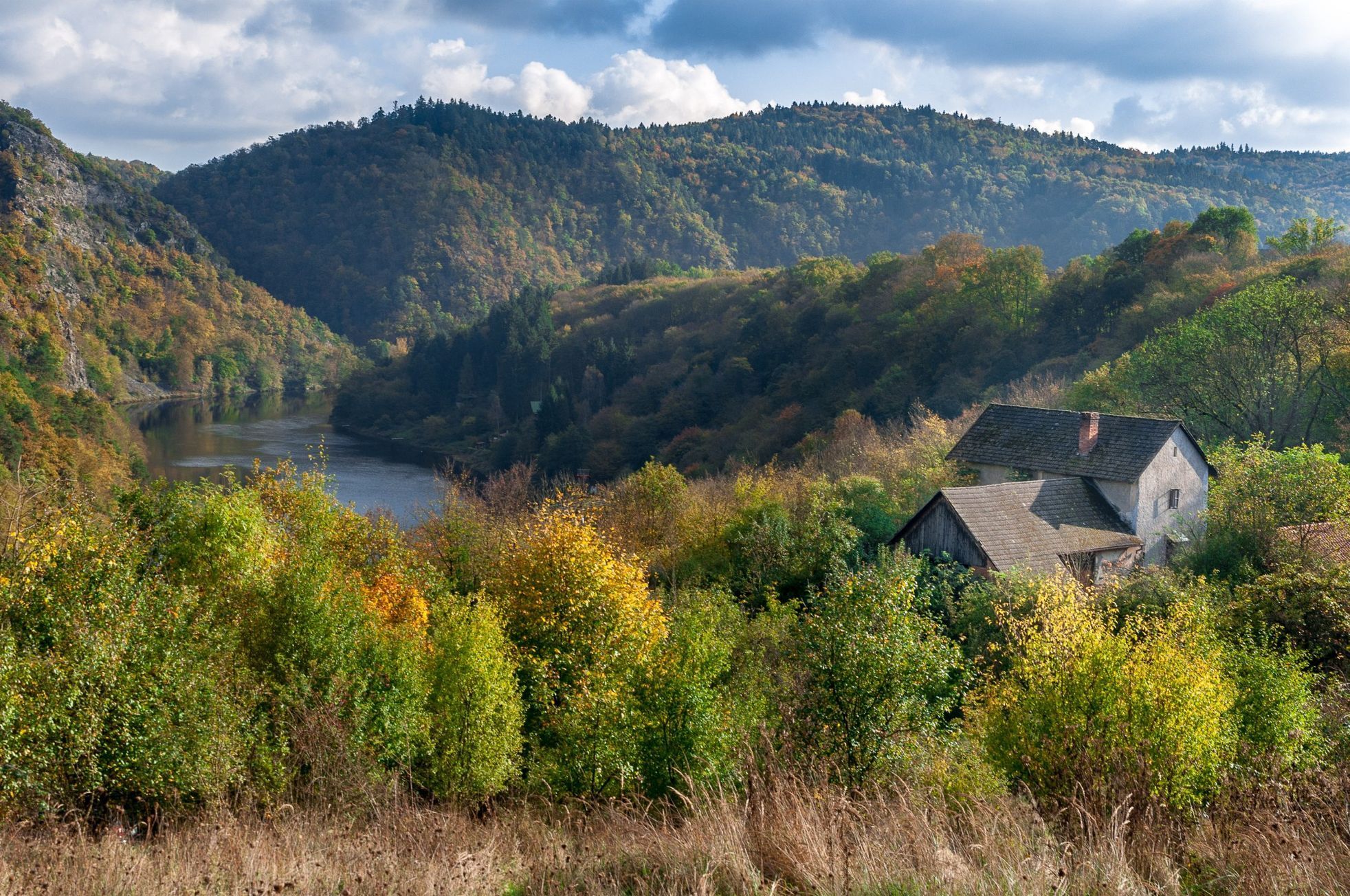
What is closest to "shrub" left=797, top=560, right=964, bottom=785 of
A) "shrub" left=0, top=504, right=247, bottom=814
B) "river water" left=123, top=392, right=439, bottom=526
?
"shrub" left=0, top=504, right=247, bottom=814

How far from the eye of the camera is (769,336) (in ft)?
307

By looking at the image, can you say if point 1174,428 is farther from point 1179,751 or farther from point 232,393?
point 232,393

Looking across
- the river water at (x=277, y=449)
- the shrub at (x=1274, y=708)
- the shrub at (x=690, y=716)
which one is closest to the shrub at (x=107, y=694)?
the shrub at (x=690, y=716)

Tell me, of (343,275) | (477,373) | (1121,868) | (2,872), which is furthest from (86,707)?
(343,275)

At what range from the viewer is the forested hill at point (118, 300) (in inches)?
4264

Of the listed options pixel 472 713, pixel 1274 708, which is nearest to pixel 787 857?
pixel 1274 708

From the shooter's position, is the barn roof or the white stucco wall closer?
the barn roof

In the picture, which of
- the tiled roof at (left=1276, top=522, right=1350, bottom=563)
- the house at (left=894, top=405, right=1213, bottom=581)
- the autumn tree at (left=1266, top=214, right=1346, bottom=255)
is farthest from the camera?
the autumn tree at (left=1266, top=214, right=1346, bottom=255)

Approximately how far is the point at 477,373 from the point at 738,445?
55.8m

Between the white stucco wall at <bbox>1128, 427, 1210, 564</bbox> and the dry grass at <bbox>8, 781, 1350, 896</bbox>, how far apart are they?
20456 mm

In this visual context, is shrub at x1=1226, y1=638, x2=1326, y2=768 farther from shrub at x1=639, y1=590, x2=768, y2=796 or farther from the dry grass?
shrub at x1=639, y1=590, x2=768, y2=796

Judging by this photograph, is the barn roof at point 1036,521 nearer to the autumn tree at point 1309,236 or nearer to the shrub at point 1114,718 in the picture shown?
the shrub at point 1114,718

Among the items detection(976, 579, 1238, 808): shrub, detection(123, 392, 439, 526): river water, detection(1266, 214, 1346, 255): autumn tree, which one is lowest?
detection(123, 392, 439, 526): river water

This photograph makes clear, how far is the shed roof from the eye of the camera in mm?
28156
